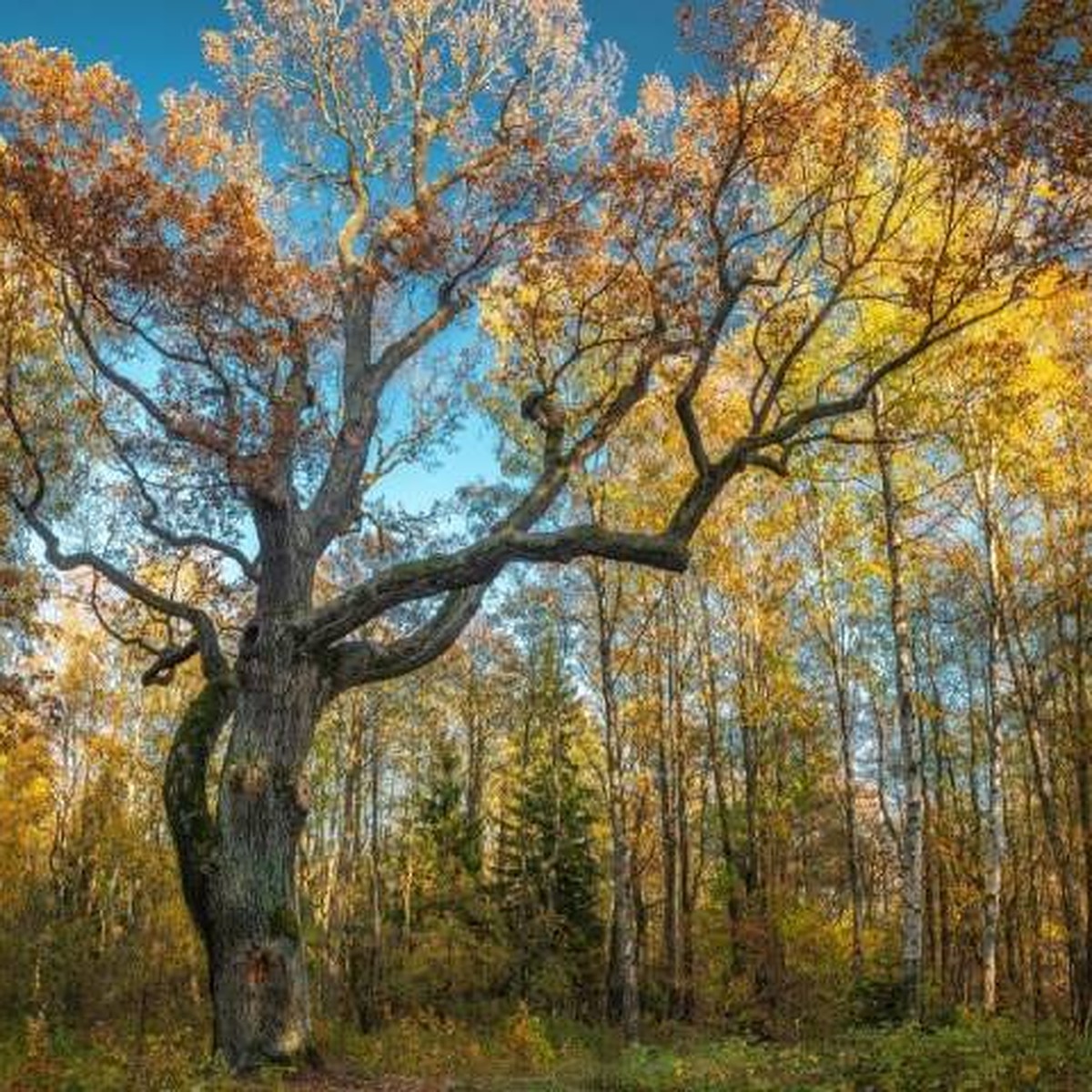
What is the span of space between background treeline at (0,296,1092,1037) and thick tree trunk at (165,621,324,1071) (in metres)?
3.05

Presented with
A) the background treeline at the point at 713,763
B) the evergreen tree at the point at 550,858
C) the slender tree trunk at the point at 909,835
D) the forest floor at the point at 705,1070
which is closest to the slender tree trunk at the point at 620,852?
the background treeline at the point at 713,763

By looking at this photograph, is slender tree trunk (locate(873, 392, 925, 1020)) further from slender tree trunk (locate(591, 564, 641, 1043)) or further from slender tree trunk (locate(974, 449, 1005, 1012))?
slender tree trunk (locate(591, 564, 641, 1043))

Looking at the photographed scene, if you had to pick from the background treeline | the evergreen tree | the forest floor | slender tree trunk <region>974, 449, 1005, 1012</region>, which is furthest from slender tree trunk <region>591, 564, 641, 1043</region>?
the evergreen tree

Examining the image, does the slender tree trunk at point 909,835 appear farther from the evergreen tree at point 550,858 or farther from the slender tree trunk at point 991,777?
the evergreen tree at point 550,858

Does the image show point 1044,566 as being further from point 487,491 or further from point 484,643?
point 484,643

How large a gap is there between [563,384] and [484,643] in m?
13.0

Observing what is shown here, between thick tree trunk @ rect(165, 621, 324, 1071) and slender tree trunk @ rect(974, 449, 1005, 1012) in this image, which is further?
slender tree trunk @ rect(974, 449, 1005, 1012)

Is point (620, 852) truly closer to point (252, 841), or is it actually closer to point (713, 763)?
point (713, 763)

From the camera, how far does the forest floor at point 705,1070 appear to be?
6.90 meters

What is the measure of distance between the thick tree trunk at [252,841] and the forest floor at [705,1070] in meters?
0.51

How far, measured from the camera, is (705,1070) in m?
8.82

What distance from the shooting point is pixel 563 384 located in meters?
17.6

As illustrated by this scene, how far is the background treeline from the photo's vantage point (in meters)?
15.8

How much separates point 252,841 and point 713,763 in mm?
14743
